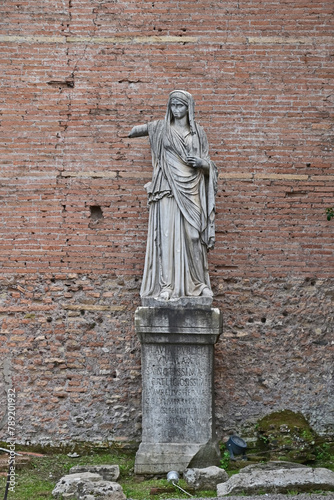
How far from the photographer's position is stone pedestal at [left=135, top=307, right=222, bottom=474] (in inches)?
337

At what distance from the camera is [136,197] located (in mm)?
10117

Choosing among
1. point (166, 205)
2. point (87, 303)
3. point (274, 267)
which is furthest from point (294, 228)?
point (87, 303)

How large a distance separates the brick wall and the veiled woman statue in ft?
3.91

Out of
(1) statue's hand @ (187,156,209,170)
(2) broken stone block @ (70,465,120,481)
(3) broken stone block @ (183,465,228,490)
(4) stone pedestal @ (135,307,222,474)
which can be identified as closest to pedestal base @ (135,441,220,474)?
(4) stone pedestal @ (135,307,222,474)

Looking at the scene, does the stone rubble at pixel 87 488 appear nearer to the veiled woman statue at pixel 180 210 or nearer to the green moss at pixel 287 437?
the veiled woman statue at pixel 180 210

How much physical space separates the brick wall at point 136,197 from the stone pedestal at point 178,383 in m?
1.25

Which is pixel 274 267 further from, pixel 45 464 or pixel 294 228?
pixel 45 464

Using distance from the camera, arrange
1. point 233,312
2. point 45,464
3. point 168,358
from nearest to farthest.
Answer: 1. point 168,358
2. point 45,464
3. point 233,312

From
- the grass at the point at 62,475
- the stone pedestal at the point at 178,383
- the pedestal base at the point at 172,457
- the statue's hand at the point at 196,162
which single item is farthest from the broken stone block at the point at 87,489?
the statue's hand at the point at 196,162

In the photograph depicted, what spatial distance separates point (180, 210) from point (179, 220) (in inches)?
4.4

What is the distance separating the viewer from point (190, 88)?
1020 centimetres

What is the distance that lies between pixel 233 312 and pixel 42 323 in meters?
2.40

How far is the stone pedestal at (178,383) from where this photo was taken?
8555mm

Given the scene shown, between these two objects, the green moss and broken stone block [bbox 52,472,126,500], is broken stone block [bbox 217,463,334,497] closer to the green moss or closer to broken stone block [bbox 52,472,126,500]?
broken stone block [bbox 52,472,126,500]
